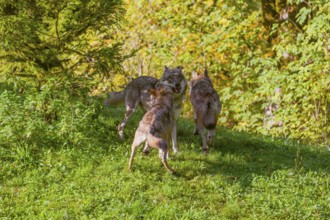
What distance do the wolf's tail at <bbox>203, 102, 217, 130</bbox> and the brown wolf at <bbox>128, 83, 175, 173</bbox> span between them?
0.96 metres

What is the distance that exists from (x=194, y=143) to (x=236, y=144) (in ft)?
4.42

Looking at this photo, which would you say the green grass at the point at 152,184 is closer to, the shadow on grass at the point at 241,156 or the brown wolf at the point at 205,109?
the shadow on grass at the point at 241,156

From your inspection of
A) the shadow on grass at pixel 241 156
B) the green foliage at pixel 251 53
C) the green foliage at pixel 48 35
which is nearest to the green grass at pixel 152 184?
the shadow on grass at pixel 241 156

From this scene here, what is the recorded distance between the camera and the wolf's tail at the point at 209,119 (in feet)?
37.8

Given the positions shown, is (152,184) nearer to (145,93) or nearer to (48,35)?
(145,93)

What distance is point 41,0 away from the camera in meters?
11.3

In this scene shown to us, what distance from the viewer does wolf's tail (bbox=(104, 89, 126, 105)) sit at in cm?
1280

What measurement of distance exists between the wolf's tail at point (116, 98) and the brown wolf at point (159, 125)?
175cm

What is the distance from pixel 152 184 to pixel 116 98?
378cm

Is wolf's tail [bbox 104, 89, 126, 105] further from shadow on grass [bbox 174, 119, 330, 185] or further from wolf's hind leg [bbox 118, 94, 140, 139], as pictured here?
shadow on grass [bbox 174, 119, 330, 185]

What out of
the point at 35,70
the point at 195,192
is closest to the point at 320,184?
the point at 195,192

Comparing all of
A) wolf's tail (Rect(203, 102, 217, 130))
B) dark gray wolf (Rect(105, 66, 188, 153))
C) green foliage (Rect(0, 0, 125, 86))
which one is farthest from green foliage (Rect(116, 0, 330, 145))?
green foliage (Rect(0, 0, 125, 86))

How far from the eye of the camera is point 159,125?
9.79m

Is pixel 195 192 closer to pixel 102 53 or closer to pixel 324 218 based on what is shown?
pixel 324 218
